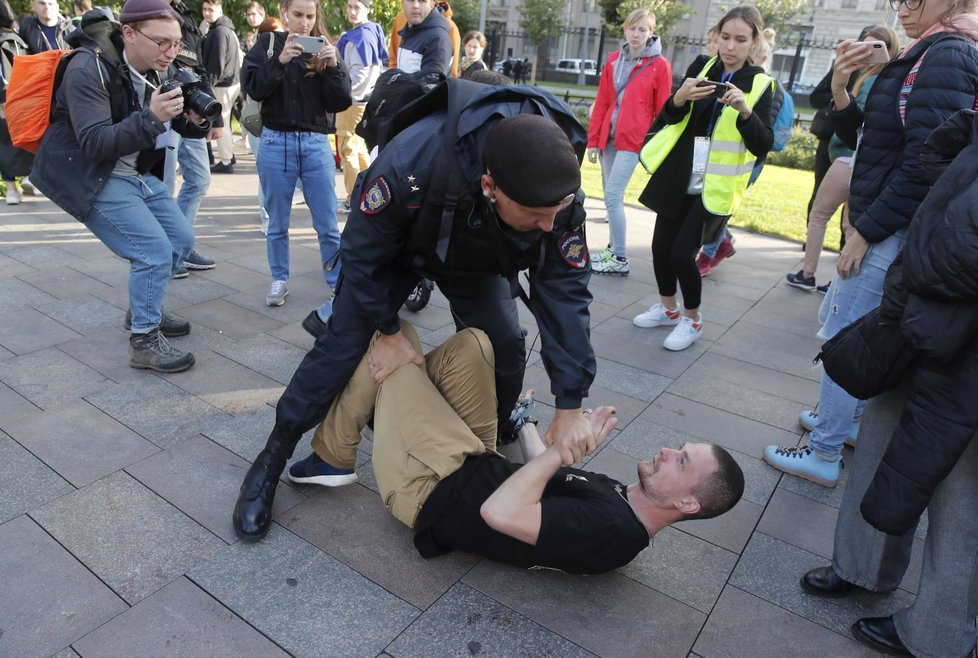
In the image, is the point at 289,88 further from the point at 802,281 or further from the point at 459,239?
the point at 802,281

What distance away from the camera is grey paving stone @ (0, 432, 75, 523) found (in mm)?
2598

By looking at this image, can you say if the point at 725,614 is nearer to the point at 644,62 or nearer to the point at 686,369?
the point at 686,369

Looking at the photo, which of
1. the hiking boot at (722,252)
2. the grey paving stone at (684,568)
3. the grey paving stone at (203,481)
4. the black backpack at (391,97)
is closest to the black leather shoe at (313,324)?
the grey paving stone at (203,481)

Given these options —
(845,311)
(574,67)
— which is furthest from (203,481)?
(574,67)

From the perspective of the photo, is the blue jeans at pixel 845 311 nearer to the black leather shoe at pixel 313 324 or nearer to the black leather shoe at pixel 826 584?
the black leather shoe at pixel 826 584

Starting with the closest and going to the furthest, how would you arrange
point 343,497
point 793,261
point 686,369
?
point 343,497 → point 686,369 → point 793,261

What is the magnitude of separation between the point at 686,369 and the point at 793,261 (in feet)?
10.8

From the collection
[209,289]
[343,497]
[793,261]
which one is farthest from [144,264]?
[793,261]

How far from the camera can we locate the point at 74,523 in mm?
2520

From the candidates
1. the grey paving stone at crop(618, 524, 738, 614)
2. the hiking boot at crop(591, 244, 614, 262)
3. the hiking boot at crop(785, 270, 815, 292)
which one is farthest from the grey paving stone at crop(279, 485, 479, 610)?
the hiking boot at crop(785, 270, 815, 292)

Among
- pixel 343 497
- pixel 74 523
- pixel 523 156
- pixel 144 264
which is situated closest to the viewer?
pixel 523 156

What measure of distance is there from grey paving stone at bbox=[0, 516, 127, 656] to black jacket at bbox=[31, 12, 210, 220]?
1758 millimetres

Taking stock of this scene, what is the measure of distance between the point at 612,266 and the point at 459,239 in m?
3.77

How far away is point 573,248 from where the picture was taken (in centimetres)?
230
